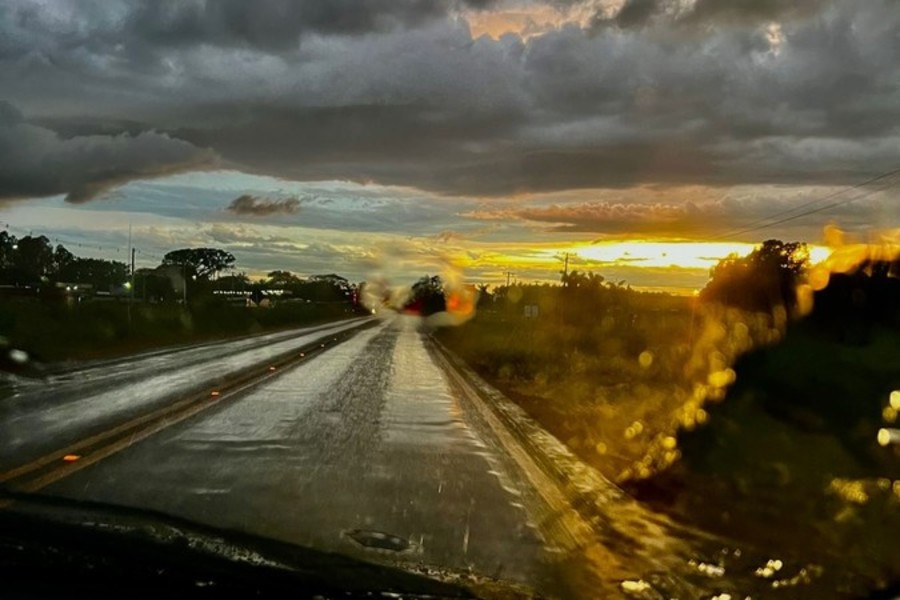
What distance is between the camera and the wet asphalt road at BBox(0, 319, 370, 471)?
1231 centimetres

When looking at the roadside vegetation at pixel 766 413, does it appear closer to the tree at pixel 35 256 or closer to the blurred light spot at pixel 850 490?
the blurred light spot at pixel 850 490

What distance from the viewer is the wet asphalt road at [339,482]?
7.05 metres

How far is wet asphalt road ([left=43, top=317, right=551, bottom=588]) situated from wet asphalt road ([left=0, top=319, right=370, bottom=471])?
1182mm

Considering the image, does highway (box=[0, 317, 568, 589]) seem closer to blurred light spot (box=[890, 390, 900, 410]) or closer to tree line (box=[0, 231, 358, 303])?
blurred light spot (box=[890, 390, 900, 410])

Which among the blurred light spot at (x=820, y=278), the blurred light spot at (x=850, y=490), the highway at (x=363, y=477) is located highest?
the blurred light spot at (x=820, y=278)

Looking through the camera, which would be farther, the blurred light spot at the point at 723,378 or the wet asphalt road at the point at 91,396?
the blurred light spot at the point at 723,378

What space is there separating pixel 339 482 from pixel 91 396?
10036 millimetres

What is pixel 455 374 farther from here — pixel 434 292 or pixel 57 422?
pixel 434 292

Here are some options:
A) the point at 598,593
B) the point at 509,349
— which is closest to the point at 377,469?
the point at 598,593

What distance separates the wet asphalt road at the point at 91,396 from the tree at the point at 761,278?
636 inches

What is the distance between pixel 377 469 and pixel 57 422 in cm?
589

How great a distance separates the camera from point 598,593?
581 centimetres

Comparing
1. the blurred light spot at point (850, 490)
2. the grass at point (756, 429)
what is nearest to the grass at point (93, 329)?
the grass at point (756, 429)

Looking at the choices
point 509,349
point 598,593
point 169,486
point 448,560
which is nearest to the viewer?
point 598,593
